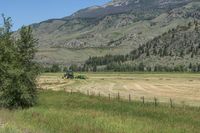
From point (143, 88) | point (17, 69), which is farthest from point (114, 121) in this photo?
point (143, 88)

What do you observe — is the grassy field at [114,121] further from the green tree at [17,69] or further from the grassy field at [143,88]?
the grassy field at [143,88]

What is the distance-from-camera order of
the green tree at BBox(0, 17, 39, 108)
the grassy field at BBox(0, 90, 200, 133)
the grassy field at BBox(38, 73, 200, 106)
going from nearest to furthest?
the grassy field at BBox(0, 90, 200, 133) < the green tree at BBox(0, 17, 39, 108) < the grassy field at BBox(38, 73, 200, 106)

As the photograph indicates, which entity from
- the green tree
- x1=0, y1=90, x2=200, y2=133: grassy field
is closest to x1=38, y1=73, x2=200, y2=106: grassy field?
x1=0, y1=90, x2=200, y2=133: grassy field

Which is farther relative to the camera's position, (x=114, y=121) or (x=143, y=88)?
(x=143, y=88)

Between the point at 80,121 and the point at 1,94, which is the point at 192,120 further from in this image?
the point at 1,94

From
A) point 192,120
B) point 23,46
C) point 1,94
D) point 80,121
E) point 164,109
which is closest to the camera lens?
point 80,121

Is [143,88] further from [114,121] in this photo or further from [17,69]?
[114,121]

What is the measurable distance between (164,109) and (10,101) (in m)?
15.7

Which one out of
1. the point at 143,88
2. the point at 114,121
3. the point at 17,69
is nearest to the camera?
the point at 114,121

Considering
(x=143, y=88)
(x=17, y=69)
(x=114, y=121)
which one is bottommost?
(x=143, y=88)

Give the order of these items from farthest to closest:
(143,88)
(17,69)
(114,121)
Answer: (143,88), (17,69), (114,121)

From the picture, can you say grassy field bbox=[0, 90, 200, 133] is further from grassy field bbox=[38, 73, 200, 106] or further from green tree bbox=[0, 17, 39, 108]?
grassy field bbox=[38, 73, 200, 106]

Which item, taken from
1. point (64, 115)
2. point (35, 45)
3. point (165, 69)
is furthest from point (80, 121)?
point (165, 69)

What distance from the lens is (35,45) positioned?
176ft
